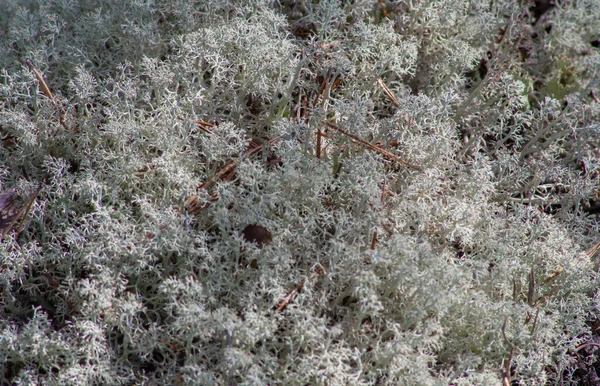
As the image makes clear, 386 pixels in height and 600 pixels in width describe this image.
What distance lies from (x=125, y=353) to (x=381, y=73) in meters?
1.82

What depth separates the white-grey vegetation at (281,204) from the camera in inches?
85.9

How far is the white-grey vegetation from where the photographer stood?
2.18 meters

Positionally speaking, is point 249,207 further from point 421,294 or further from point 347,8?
point 347,8

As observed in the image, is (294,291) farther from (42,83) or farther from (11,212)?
(42,83)

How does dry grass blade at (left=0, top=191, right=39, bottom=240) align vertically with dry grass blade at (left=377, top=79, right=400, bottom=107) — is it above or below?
below

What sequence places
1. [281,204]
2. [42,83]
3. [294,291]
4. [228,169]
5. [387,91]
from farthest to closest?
[387,91]
[42,83]
[228,169]
[281,204]
[294,291]

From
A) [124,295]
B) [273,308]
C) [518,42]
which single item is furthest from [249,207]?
[518,42]

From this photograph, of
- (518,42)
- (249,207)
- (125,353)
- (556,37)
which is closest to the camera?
(125,353)

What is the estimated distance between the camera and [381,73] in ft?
9.39

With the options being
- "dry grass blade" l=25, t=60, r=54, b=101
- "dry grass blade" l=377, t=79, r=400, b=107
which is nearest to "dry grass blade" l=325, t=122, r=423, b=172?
"dry grass blade" l=377, t=79, r=400, b=107

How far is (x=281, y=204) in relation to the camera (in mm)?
2443

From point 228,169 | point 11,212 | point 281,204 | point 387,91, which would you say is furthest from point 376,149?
point 11,212

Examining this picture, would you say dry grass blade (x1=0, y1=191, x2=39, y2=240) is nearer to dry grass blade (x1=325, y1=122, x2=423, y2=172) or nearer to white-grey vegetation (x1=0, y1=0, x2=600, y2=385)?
white-grey vegetation (x1=0, y1=0, x2=600, y2=385)

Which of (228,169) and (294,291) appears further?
(228,169)
